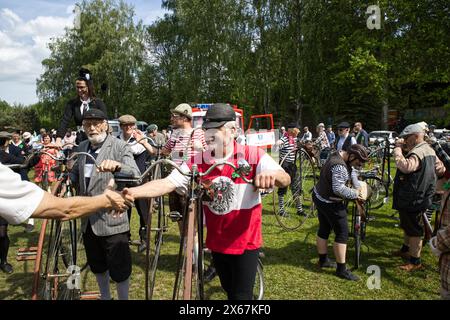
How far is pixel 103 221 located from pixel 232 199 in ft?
4.56

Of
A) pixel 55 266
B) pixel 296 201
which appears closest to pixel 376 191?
pixel 296 201

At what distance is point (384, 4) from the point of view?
22859 millimetres

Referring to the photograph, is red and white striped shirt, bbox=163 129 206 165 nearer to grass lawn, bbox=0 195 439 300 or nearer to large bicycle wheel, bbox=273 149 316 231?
grass lawn, bbox=0 195 439 300

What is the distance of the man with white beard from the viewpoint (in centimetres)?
337

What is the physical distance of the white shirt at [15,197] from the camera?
6.07ft

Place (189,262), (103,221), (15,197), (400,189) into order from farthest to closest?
(400,189), (103,221), (189,262), (15,197)

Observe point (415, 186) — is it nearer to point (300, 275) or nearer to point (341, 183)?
point (341, 183)

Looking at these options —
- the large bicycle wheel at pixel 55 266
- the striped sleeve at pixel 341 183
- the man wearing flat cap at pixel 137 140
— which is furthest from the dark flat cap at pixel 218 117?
the man wearing flat cap at pixel 137 140

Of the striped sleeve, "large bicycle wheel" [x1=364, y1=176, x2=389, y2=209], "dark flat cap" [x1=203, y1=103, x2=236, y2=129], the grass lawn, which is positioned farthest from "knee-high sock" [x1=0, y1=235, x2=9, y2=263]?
"large bicycle wheel" [x1=364, y1=176, x2=389, y2=209]

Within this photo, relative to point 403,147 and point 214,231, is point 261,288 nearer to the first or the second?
point 214,231

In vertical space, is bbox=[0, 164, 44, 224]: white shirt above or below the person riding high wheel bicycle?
below

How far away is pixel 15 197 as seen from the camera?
1894mm

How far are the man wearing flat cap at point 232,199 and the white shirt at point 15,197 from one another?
810 millimetres
